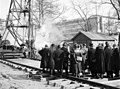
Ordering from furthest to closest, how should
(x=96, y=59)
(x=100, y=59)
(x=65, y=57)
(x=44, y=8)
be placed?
(x=44, y=8)
(x=65, y=57)
(x=96, y=59)
(x=100, y=59)

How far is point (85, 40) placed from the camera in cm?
2708

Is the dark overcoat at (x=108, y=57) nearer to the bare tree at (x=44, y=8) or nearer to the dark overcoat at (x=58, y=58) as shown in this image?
the dark overcoat at (x=58, y=58)

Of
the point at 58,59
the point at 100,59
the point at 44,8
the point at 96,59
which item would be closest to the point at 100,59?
the point at 100,59

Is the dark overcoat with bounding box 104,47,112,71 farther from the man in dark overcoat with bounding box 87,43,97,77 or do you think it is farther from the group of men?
the man in dark overcoat with bounding box 87,43,97,77

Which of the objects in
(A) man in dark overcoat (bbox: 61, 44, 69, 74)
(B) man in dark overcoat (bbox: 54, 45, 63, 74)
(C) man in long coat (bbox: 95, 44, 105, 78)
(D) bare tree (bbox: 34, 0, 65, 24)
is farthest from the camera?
(D) bare tree (bbox: 34, 0, 65, 24)

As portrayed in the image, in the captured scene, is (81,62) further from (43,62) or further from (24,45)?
(24,45)

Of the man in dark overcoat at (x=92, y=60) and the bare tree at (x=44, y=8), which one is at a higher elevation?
the bare tree at (x=44, y=8)

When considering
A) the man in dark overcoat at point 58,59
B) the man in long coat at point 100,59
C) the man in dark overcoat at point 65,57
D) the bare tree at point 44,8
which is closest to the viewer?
the man in long coat at point 100,59

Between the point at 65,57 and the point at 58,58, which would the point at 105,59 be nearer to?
the point at 65,57

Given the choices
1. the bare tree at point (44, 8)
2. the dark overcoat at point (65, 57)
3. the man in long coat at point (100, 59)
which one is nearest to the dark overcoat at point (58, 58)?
the dark overcoat at point (65, 57)

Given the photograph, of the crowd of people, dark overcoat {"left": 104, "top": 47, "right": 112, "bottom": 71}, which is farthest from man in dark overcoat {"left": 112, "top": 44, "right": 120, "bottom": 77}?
dark overcoat {"left": 104, "top": 47, "right": 112, "bottom": 71}

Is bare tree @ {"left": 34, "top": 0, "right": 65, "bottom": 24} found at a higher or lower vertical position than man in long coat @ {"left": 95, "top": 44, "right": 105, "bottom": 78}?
higher

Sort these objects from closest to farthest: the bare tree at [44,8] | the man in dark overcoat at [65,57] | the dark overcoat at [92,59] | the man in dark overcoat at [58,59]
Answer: the dark overcoat at [92,59]
the man in dark overcoat at [65,57]
the man in dark overcoat at [58,59]
the bare tree at [44,8]

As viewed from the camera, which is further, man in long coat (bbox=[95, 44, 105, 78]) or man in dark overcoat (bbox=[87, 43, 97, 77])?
man in dark overcoat (bbox=[87, 43, 97, 77])
